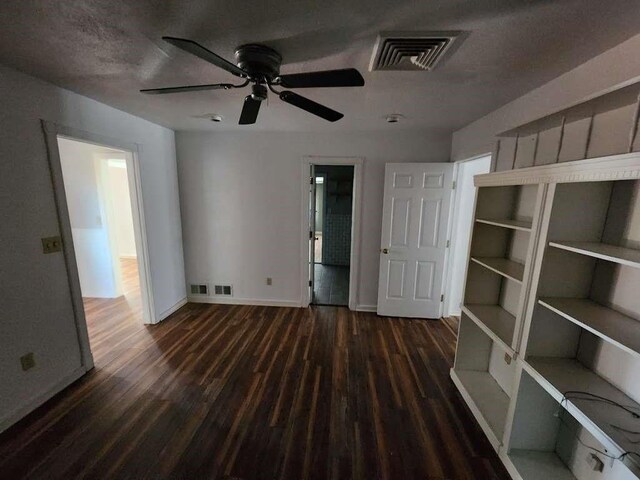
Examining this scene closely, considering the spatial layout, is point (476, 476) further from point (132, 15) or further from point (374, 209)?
point (132, 15)

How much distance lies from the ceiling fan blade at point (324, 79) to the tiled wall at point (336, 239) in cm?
442

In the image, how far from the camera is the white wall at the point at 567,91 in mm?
1229

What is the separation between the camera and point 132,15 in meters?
1.11

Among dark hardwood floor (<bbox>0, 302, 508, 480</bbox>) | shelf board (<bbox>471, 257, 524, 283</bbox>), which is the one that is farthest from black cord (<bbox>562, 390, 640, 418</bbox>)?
dark hardwood floor (<bbox>0, 302, 508, 480</bbox>)

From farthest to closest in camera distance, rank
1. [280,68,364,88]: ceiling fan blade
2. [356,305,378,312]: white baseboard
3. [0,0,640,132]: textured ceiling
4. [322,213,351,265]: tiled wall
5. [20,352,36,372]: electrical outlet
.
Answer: [322,213,351,265]: tiled wall, [356,305,378,312]: white baseboard, [20,352,36,372]: electrical outlet, [280,68,364,88]: ceiling fan blade, [0,0,640,132]: textured ceiling

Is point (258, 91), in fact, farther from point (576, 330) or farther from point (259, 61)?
point (576, 330)

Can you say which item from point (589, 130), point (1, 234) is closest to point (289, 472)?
point (1, 234)

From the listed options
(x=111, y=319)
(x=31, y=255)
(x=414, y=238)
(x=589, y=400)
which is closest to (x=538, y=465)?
Answer: (x=589, y=400)

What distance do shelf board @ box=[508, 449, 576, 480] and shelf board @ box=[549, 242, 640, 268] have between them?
1.26 metres

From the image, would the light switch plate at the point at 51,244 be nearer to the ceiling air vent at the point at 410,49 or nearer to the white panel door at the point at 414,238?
the ceiling air vent at the point at 410,49

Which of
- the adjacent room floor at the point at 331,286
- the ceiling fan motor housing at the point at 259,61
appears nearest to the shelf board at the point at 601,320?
the ceiling fan motor housing at the point at 259,61

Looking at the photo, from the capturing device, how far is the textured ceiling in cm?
105

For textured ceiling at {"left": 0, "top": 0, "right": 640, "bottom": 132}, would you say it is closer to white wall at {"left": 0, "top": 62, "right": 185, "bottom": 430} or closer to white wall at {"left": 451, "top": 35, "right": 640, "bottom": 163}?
white wall at {"left": 451, "top": 35, "right": 640, "bottom": 163}

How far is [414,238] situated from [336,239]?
9.01 ft
